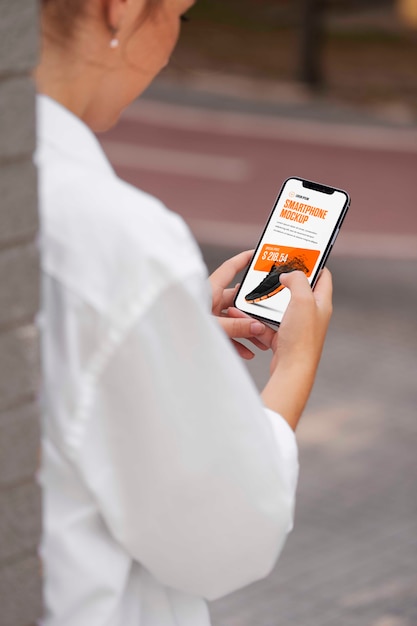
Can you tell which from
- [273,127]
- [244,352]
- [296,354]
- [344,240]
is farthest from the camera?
[273,127]

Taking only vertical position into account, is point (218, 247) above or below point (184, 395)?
below

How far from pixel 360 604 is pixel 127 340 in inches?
136

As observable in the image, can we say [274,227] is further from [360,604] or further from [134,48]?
[360,604]

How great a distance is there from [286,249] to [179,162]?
33.5 feet

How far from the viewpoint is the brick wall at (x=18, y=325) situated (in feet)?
4.01

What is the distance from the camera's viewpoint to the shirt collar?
142 cm

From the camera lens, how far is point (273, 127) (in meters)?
13.6

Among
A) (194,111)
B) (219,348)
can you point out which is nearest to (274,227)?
(219,348)

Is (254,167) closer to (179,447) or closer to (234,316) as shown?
(234,316)

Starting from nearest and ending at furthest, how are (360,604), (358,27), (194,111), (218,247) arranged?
(360,604)
(218,247)
(194,111)
(358,27)

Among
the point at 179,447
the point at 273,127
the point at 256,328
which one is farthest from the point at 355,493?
the point at 273,127

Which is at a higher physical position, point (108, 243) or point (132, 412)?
point (108, 243)

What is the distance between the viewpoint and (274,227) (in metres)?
2.25

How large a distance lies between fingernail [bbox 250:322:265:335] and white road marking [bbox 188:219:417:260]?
717 centimetres
